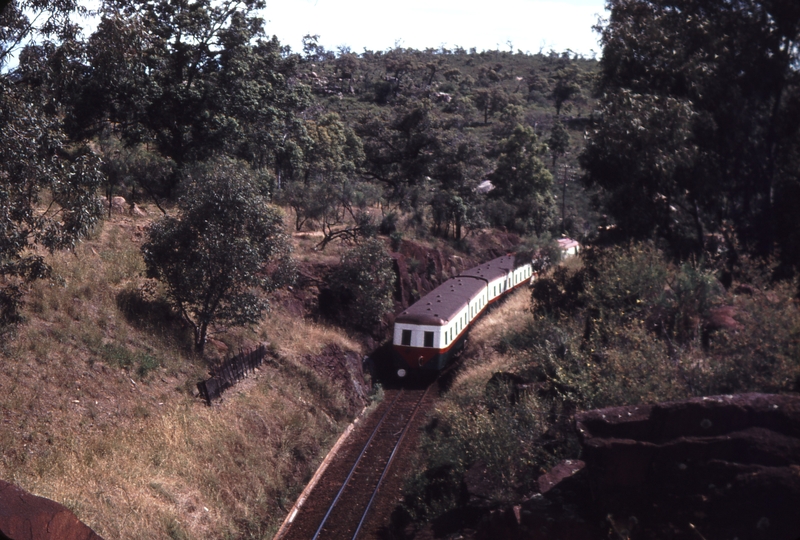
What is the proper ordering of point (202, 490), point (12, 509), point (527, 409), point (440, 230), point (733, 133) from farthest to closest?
point (440, 230) → point (733, 133) → point (202, 490) → point (527, 409) → point (12, 509)

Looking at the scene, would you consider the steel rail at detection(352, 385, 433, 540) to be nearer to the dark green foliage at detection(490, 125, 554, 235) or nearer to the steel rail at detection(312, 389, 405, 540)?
the steel rail at detection(312, 389, 405, 540)

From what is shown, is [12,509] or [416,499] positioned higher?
[12,509]

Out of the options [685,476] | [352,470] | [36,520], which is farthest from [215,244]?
[36,520]

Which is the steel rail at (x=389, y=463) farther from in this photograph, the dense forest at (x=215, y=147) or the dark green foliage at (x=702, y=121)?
the dark green foliage at (x=702, y=121)

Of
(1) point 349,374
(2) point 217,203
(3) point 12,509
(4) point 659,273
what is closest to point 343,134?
(1) point 349,374

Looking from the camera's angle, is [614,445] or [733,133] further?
[733,133]

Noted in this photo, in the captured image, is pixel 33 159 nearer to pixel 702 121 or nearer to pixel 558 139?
pixel 702 121

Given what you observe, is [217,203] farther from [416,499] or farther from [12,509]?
[12,509]
